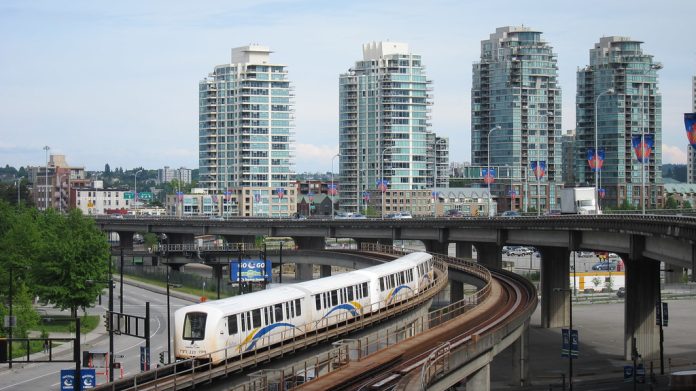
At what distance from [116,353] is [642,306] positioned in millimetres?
42209

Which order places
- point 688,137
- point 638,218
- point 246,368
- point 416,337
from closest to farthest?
point 246,368
point 416,337
point 688,137
point 638,218

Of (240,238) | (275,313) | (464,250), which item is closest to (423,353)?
(275,313)

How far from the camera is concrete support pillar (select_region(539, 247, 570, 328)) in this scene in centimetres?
11219

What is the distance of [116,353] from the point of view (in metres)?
→ 85.7

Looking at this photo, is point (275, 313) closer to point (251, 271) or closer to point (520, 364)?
point (520, 364)

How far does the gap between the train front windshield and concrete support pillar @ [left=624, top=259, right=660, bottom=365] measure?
52635 millimetres

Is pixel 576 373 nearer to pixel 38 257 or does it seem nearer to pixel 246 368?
pixel 246 368

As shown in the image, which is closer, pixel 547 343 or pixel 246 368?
pixel 246 368

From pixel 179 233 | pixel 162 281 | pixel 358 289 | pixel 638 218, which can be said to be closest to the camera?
pixel 358 289

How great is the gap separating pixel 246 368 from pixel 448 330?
17.6 metres

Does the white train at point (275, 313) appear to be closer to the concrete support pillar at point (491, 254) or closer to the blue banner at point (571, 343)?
the blue banner at point (571, 343)

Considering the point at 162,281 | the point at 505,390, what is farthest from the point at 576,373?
the point at 162,281

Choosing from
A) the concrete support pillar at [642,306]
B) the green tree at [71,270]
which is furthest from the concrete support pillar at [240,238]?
the concrete support pillar at [642,306]

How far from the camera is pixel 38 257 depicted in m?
104
